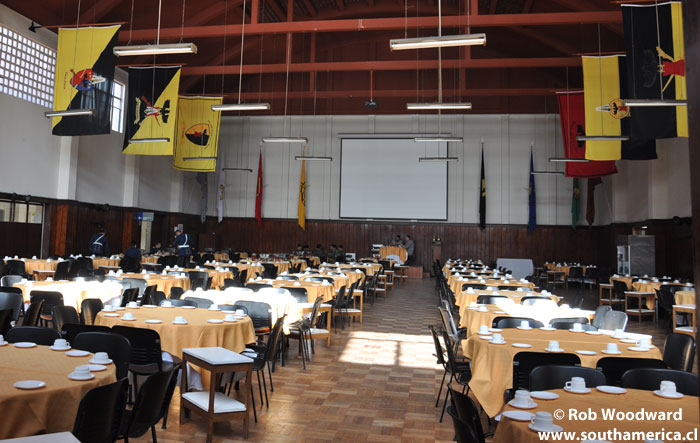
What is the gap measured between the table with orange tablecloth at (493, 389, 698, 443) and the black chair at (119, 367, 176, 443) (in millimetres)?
2075

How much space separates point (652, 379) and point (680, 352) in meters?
1.63

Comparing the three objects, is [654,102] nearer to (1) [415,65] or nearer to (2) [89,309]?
(2) [89,309]

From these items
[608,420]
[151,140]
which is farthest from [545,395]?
[151,140]

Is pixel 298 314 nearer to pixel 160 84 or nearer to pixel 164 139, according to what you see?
pixel 164 139

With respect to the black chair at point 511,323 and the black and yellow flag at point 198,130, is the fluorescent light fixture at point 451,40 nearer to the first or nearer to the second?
the black chair at point 511,323

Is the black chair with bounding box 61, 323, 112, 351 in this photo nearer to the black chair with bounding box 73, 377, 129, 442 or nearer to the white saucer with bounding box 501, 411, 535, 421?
the black chair with bounding box 73, 377, 129, 442

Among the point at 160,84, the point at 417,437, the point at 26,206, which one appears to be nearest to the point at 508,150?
the point at 160,84

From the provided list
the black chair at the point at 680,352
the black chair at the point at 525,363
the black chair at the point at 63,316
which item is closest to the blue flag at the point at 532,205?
the black chair at the point at 680,352

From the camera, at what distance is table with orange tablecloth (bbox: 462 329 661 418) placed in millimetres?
4445

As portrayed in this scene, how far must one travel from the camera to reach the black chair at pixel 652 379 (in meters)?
3.51

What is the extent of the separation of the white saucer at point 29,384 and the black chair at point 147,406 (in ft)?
1.79

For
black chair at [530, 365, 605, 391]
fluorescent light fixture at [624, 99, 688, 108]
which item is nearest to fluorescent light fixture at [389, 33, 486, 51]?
fluorescent light fixture at [624, 99, 688, 108]

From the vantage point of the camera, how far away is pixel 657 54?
883 cm

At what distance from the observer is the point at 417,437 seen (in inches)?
181
